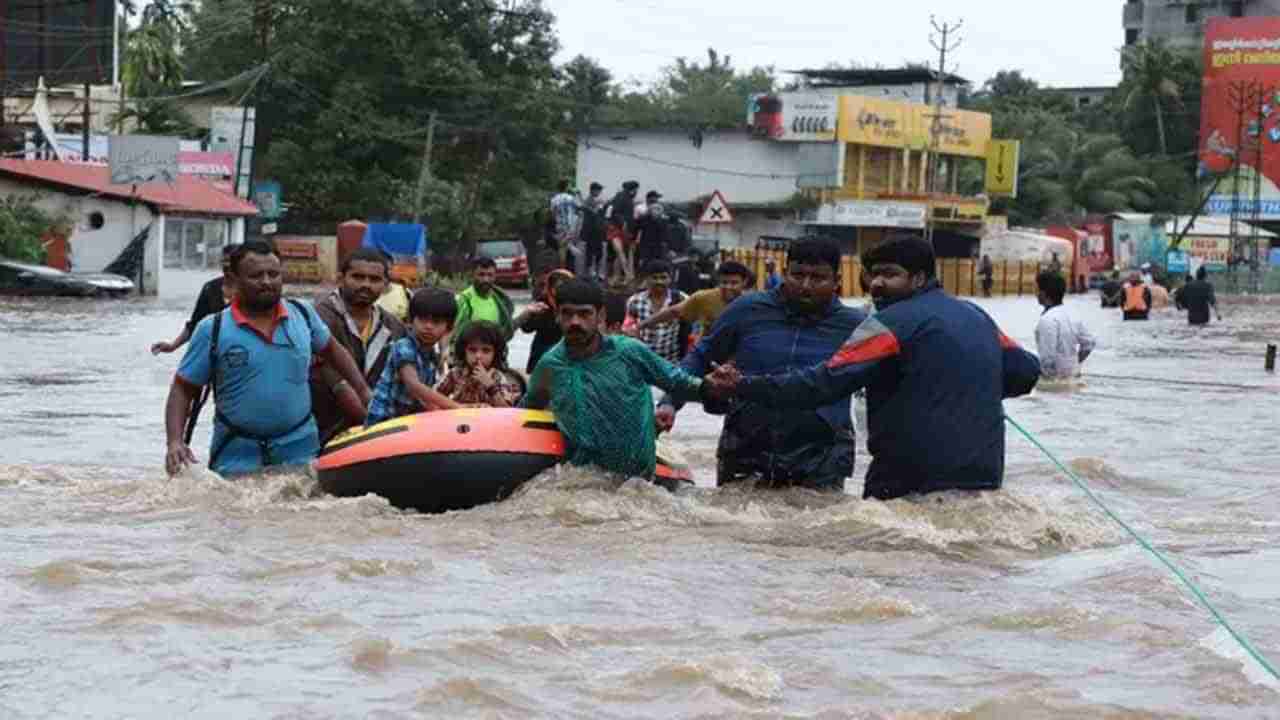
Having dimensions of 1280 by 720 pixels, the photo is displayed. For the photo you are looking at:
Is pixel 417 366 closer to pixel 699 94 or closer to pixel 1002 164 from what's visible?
pixel 1002 164

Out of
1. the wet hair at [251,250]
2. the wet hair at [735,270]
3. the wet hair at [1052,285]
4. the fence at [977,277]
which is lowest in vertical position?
the fence at [977,277]

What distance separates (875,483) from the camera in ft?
30.8

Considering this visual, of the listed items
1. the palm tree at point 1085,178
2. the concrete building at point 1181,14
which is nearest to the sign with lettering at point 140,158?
the palm tree at point 1085,178

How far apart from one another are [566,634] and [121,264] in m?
44.3

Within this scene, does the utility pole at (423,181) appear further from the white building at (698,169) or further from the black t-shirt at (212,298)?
the black t-shirt at (212,298)

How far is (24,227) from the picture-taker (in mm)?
46969

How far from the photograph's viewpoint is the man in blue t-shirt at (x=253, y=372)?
9617 mm

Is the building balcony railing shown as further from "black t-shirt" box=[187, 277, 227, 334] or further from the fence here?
"black t-shirt" box=[187, 277, 227, 334]

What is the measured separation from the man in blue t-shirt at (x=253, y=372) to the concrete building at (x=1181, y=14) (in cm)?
12207

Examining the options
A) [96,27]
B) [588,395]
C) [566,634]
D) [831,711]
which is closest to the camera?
[831,711]

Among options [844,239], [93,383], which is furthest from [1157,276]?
[93,383]

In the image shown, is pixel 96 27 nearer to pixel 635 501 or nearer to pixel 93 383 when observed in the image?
pixel 93 383

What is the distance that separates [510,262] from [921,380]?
147 feet

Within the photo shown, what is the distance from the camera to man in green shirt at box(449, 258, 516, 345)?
14.5m
